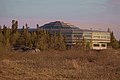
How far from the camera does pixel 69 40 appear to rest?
308ft

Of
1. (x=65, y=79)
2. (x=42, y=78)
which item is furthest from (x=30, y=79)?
(x=65, y=79)

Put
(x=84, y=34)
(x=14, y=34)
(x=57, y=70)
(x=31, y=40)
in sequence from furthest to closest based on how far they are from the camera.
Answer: (x=84, y=34)
(x=31, y=40)
(x=14, y=34)
(x=57, y=70)

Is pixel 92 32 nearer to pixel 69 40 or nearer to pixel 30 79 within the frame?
pixel 69 40

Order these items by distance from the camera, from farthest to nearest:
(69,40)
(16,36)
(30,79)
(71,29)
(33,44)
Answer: (71,29) → (69,40) → (33,44) → (16,36) → (30,79)

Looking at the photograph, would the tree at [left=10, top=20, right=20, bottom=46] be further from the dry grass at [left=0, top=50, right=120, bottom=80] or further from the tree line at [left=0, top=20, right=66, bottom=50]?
the dry grass at [left=0, top=50, right=120, bottom=80]

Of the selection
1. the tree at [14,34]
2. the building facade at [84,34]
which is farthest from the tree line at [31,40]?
the building facade at [84,34]

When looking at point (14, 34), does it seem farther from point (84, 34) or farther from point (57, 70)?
point (84, 34)

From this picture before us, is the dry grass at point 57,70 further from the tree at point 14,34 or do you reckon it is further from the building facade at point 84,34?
the building facade at point 84,34

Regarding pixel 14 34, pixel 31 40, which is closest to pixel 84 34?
pixel 31 40

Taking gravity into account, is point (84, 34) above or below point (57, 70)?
below

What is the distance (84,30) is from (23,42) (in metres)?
52.3

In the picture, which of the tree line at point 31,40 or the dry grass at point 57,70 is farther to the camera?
the tree line at point 31,40

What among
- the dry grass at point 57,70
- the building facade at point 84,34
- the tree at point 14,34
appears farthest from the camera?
the building facade at point 84,34

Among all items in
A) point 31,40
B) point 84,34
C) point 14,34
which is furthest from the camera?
point 84,34
